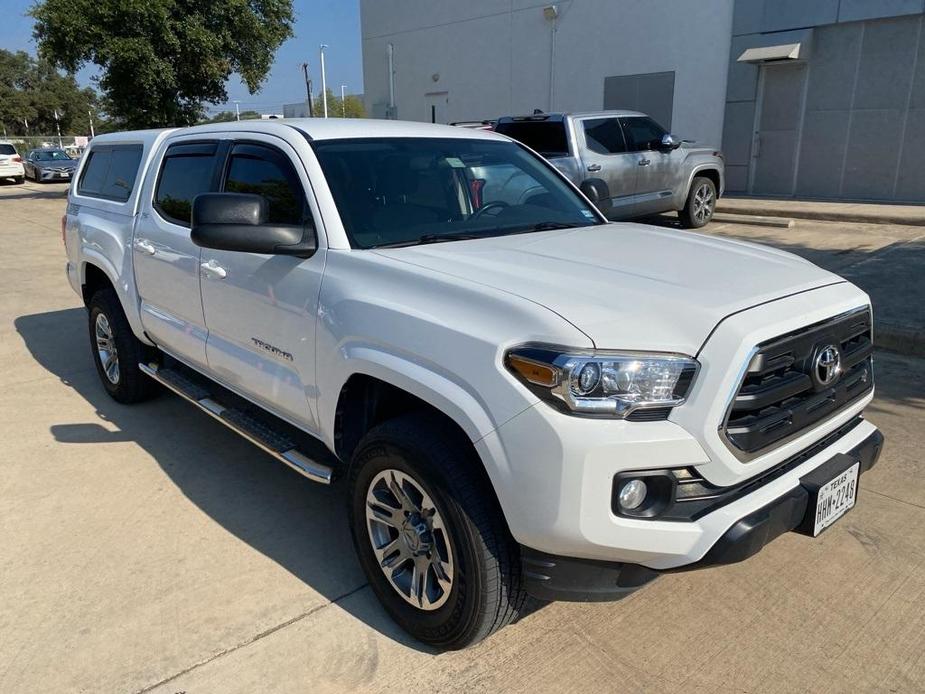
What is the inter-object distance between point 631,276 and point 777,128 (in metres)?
15.3

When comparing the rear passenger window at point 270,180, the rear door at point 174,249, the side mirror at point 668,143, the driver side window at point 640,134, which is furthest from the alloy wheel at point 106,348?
the side mirror at point 668,143

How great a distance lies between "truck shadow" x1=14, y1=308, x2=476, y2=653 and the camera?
10.4 ft

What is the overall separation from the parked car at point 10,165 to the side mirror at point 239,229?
31795mm

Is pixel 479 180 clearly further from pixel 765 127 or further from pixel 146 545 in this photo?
pixel 765 127

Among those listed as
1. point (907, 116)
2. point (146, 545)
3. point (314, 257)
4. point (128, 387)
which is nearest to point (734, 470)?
point (314, 257)

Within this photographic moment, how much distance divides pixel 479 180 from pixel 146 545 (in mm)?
2404

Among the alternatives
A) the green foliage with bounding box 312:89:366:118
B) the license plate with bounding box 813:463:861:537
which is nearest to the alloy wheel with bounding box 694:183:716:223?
the license plate with bounding box 813:463:861:537

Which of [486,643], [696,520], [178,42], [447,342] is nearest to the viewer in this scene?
[696,520]

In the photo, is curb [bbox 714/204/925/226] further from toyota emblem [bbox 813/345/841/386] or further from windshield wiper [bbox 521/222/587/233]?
toyota emblem [bbox 813/345/841/386]

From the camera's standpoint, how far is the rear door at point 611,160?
10164mm

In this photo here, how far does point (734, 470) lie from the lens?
2230 mm

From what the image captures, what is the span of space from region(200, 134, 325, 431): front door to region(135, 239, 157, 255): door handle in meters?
0.75

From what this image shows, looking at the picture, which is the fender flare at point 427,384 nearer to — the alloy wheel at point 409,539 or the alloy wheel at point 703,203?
the alloy wheel at point 409,539

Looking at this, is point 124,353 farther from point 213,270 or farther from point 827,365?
point 827,365
